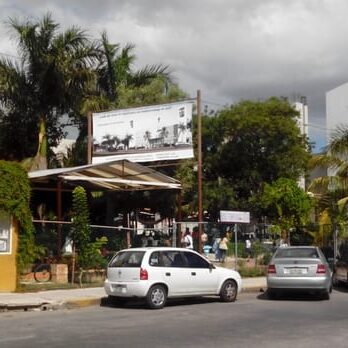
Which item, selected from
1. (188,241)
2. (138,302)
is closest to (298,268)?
(138,302)

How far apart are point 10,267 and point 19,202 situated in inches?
72.6

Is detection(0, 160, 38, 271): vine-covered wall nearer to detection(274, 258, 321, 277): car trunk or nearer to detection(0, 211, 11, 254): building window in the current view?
detection(0, 211, 11, 254): building window

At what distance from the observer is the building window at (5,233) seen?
62.2 feet

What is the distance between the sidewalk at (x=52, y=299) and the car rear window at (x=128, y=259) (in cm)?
143

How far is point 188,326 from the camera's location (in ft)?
41.7

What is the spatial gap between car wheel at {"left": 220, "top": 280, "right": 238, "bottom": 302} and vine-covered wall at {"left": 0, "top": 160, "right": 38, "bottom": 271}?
5731 mm

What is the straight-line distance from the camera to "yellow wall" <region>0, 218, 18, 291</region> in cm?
1886

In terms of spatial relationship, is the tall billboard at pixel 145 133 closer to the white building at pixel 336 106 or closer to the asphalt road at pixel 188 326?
the asphalt road at pixel 188 326

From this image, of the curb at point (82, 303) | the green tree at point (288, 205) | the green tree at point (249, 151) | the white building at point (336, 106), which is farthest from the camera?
the white building at point (336, 106)

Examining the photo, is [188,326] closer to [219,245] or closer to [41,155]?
[219,245]

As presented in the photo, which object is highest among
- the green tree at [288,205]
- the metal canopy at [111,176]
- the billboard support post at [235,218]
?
the metal canopy at [111,176]

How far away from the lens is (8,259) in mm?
19047

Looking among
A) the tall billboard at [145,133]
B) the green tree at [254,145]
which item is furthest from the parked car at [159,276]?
the green tree at [254,145]

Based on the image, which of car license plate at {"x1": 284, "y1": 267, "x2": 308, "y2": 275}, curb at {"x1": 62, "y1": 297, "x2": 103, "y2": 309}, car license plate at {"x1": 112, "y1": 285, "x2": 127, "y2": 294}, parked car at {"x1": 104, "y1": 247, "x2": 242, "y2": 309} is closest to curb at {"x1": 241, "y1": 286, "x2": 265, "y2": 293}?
car license plate at {"x1": 284, "y1": 267, "x2": 308, "y2": 275}
